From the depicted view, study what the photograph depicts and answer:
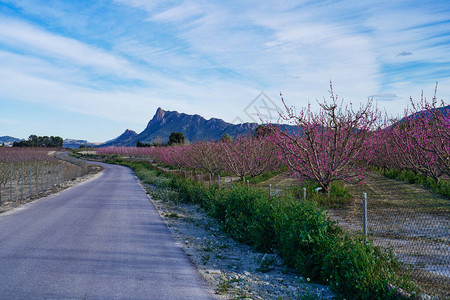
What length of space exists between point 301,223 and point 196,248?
2.82 m

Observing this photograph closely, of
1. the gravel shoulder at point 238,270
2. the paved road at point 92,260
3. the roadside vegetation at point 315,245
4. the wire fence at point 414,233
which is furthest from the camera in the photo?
the wire fence at point 414,233

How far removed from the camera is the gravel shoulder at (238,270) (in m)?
5.38

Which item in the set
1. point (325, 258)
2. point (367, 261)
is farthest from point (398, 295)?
point (325, 258)

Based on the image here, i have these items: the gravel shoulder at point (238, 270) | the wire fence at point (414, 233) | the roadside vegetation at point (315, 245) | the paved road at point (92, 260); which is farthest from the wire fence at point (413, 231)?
the paved road at point (92, 260)

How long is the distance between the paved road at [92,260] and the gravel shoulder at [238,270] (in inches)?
12.8

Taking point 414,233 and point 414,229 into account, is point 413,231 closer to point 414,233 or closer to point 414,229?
point 414,233

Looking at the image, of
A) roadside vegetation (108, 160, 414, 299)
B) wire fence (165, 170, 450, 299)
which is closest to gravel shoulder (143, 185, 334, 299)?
roadside vegetation (108, 160, 414, 299)

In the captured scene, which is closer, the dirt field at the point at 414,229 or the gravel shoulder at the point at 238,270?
the gravel shoulder at the point at 238,270

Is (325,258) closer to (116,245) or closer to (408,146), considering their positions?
(116,245)

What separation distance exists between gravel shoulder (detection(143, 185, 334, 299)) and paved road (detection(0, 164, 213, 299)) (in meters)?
0.33

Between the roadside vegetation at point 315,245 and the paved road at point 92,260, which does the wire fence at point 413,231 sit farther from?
the paved road at point 92,260

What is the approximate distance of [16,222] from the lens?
1080cm

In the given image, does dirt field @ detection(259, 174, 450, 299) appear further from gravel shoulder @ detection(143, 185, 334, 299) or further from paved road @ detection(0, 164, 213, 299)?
paved road @ detection(0, 164, 213, 299)

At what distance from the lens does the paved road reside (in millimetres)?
5207
